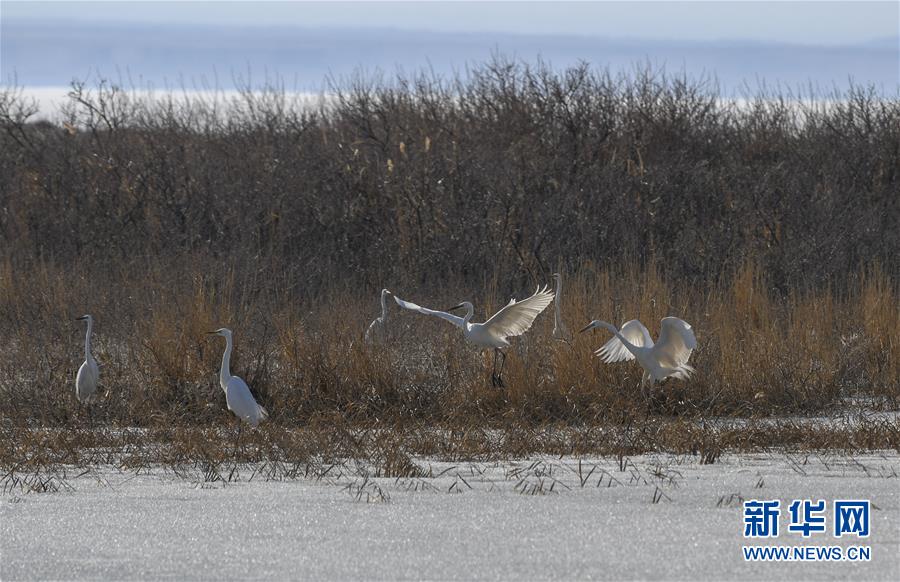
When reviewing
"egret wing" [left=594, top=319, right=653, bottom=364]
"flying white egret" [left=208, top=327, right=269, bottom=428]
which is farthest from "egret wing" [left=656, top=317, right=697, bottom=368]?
"flying white egret" [left=208, top=327, right=269, bottom=428]

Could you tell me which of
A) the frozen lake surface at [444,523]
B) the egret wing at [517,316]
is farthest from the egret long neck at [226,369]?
the egret wing at [517,316]

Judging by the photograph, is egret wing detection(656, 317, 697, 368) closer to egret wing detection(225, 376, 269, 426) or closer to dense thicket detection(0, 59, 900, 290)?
egret wing detection(225, 376, 269, 426)

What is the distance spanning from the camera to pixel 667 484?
5.41m

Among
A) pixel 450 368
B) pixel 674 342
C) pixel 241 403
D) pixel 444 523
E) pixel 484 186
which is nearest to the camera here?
pixel 444 523

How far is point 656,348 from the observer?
290 inches

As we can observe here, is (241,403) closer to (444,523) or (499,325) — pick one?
(499,325)

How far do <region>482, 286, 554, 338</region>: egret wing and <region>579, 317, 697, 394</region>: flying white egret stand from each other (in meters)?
0.37

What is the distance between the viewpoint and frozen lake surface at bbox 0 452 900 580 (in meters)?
4.27

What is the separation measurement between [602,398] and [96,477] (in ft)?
11.1

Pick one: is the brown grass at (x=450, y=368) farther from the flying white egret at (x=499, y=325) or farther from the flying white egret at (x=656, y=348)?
the flying white egret at (x=656, y=348)

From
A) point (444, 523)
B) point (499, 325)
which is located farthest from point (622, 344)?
point (444, 523)

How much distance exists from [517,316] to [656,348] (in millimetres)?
1026

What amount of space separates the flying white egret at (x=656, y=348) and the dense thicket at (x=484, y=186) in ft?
16.2

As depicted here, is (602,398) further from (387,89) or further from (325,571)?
(387,89)
